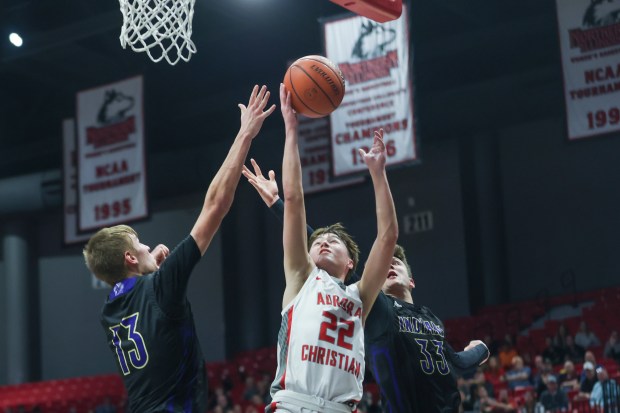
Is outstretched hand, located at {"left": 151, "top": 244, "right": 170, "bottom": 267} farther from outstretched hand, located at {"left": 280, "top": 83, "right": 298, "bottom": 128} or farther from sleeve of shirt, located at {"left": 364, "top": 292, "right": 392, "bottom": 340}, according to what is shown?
sleeve of shirt, located at {"left": 364, "top": 292, "right": 392, "bottom": 340}

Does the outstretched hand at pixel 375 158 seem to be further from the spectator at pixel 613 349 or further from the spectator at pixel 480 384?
the spectator at pixel 613 349

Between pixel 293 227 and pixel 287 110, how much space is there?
64cm

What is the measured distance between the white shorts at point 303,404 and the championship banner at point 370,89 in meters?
9.86

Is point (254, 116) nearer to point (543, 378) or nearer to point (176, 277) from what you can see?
point (176, 277)

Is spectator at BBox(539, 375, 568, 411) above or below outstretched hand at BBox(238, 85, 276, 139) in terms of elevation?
below

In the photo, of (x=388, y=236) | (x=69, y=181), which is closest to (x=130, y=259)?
(x=388, y=236)

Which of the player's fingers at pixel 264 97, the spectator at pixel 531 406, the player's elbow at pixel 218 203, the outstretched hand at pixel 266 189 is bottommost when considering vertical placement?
the spectator at pixel 531 406

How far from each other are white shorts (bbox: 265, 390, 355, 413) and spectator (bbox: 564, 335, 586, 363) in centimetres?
1213

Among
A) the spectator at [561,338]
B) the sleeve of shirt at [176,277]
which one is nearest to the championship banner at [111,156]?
the spectator at [561,338]

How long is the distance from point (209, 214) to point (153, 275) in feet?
1.15

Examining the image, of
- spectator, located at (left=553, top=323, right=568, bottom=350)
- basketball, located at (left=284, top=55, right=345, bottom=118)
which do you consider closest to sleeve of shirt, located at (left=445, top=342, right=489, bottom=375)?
basketball, located at (left=284, top=55, right=345, bottom=118)

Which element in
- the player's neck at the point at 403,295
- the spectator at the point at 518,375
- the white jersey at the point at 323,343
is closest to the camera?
the white jersey at the point at 323,343

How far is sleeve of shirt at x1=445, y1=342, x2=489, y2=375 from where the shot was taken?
5719 mm

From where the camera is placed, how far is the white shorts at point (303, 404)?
14.5ft
